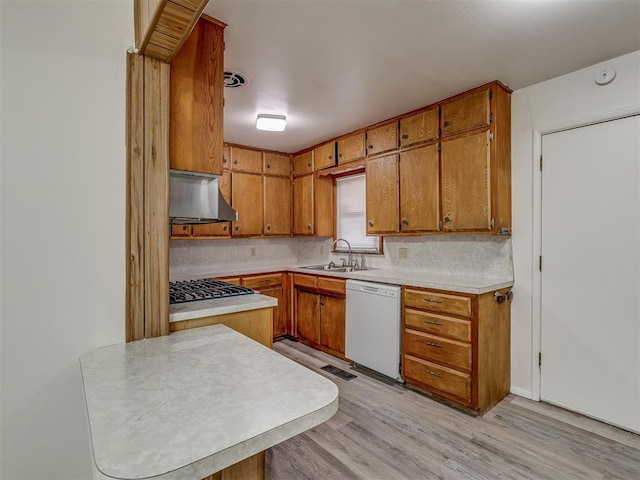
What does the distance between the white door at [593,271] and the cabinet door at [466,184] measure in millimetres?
466

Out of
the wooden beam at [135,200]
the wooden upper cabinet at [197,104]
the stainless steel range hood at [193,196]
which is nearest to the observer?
the wooden beam at [135,200]

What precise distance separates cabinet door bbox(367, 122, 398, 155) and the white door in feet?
4.22

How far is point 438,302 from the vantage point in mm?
2596

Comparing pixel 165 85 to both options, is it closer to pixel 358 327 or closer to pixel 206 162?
pixel 206 162

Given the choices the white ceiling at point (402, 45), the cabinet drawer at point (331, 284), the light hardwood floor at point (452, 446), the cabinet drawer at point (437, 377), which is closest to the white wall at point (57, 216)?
the white ceiling at point (402, 45)

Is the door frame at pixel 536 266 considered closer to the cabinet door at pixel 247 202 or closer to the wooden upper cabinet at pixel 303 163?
the wooden upper cabinet at pixel 303 163

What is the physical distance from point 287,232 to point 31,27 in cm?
353

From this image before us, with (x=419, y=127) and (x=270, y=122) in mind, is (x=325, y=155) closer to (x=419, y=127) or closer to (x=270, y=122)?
(x=270, y=122)

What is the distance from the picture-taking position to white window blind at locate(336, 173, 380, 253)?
160 inches

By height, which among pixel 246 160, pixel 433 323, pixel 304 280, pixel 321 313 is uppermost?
pixel 246 160

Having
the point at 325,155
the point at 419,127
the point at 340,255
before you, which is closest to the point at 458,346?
the point at 419,127

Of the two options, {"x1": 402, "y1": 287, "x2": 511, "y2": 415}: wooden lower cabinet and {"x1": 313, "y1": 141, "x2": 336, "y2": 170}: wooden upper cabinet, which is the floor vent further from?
{"x1": 313, "y1": 141, "x2": 336, "y2": 170}: wooden upper cabinet

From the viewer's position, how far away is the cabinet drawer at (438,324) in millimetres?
2445

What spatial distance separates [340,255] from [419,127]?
1.96 m
